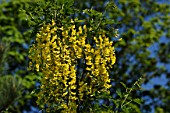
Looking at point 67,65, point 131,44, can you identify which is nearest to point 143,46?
point 131,44

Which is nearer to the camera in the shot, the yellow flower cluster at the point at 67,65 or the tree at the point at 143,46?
the yellow flower cluster at the point at 67,65

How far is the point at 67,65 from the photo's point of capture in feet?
16.0

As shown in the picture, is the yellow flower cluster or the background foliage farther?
the background foliage

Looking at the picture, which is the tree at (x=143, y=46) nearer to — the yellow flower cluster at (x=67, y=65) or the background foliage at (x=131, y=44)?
the background foliage at (x=131, y=44)

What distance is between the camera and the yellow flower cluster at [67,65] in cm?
491

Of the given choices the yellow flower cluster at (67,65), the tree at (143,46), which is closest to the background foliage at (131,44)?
the tree at (143,46)

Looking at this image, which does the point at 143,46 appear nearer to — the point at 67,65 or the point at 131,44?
the point at 131,44

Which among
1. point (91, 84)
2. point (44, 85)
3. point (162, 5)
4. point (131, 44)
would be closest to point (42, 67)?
point (44, 85)

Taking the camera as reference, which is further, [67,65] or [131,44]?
[131,44]

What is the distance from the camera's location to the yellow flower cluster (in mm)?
4910

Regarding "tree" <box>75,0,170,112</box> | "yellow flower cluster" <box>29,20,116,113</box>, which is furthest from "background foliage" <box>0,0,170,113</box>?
"yellow flower cluster" <box>29,20,116,113</box>

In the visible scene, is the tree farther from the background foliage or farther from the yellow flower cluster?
the yellow flower cluster

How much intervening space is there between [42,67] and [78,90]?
1.48ft

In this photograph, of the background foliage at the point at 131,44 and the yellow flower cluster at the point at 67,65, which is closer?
the yellow flower cluster at the point at 67,65
